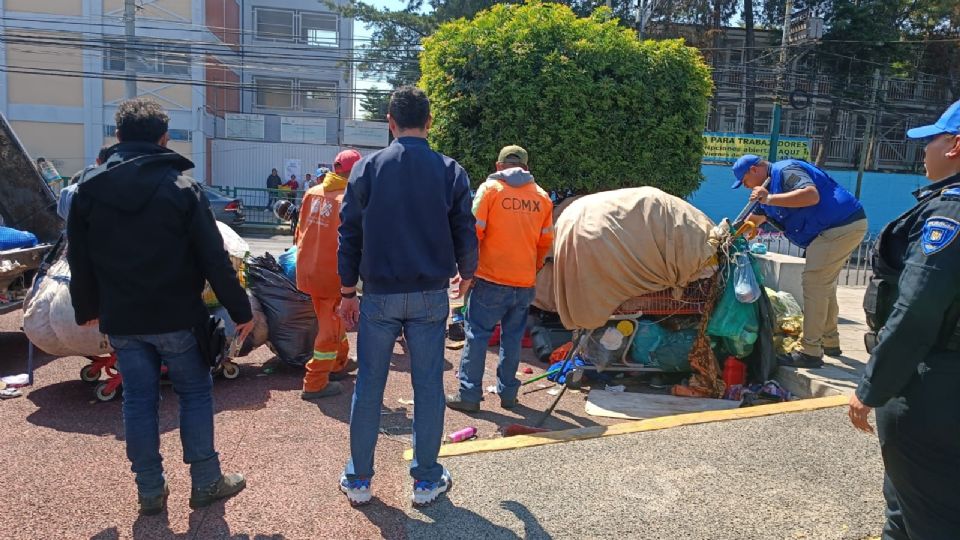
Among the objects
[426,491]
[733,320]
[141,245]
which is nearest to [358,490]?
[426,491]

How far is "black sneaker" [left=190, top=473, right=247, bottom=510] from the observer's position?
10.5 feet

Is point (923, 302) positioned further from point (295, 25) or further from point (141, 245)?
point (295, 25)

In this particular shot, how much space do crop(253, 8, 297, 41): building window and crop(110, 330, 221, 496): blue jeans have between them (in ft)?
116

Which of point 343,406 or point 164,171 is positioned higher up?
point 164,171

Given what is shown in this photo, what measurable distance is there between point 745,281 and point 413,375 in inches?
120

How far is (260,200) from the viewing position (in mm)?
23062

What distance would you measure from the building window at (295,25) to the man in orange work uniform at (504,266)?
33.1 meters

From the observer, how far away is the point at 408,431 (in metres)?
4.39

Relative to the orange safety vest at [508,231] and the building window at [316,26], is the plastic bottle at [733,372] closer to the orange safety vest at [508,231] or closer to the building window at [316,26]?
the orange safety vest at [508,231]

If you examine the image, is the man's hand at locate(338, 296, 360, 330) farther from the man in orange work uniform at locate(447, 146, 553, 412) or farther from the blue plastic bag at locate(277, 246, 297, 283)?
the blue plastic bag at locate(277, 246, 297, 283)

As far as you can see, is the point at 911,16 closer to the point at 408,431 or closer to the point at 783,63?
the point at 783,63

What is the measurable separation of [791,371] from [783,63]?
24.1m

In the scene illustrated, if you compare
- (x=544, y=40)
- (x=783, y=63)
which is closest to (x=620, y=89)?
(x=544, y=40)

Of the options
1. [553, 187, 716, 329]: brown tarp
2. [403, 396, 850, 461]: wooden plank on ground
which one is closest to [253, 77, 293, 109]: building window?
[553, 187, 716, 329]: brown tarp
